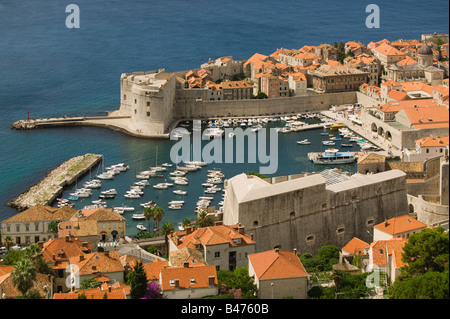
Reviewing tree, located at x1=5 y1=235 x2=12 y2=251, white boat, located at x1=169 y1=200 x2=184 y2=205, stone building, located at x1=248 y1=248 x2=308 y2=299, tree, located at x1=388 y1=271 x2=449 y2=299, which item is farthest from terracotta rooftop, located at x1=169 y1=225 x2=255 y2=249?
white boat, located at x1=169 y1=200 x2=184 y2=205

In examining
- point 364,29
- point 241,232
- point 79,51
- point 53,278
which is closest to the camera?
point 53,278

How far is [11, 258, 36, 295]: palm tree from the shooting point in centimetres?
1959

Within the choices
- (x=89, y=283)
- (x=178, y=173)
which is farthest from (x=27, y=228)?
(x=178, y=173)

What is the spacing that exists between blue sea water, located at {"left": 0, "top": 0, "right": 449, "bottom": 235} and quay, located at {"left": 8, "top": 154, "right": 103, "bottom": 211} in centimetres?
60

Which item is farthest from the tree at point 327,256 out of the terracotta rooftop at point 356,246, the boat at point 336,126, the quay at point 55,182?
the boat at point 336,126

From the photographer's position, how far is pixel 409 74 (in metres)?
52.8

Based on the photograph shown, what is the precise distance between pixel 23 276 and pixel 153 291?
3.42 metres

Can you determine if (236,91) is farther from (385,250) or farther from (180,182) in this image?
(385,250)

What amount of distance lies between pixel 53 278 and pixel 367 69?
3699 cm

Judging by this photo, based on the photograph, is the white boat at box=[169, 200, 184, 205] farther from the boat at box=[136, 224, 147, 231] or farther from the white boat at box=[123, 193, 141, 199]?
the boat at box=[136, 224, 147, 231]

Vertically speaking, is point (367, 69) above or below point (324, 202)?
above
